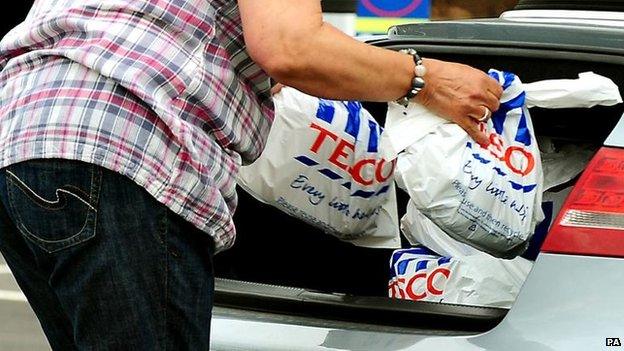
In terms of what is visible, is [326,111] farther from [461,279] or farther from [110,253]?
[110,253]

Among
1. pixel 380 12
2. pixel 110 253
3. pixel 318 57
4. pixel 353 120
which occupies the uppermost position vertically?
pixel 318 57

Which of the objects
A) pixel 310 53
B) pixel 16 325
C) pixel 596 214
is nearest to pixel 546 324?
pixel 596 214

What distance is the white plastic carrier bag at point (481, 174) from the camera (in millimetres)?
2342

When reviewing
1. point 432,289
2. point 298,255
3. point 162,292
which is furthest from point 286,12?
point 298,255

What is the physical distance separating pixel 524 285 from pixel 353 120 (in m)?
0.77

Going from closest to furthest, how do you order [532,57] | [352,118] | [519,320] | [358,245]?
1. [519,320]
2. [532,57]
3. [352,118]
4. [358,245]

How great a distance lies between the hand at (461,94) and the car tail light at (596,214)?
9.3 inches

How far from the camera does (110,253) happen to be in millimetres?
1805

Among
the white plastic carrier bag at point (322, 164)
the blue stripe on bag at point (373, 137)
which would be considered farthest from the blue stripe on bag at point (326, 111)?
the blue stripe on bag at point (373, 137)

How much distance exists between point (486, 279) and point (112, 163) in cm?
119

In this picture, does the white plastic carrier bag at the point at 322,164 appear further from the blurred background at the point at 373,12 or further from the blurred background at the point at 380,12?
the blurred background at the point at 380,12

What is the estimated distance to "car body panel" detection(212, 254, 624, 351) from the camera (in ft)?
6.89

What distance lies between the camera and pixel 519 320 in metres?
2.18

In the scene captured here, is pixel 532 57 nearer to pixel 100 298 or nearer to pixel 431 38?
pixel 431 38
